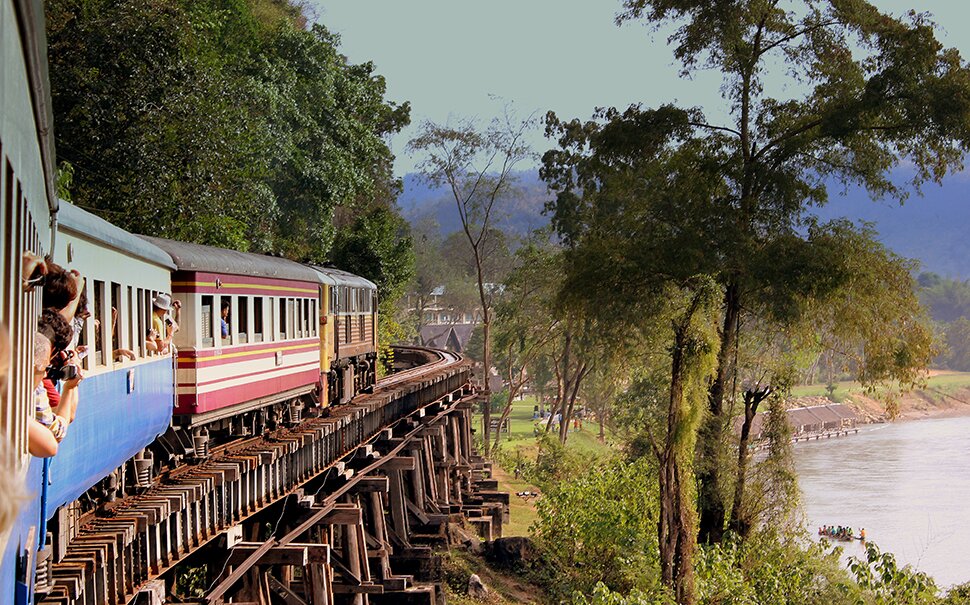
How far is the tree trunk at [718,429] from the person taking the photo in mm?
21547

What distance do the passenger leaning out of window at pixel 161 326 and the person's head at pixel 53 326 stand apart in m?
5.22

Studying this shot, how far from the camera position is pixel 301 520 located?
1482 centimetres

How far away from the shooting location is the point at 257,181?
30797 millimetres

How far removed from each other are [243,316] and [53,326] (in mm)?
8718

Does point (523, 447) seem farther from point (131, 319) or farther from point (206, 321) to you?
point (131, 319)

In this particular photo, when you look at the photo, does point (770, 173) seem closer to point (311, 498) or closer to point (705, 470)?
point (705, 470)

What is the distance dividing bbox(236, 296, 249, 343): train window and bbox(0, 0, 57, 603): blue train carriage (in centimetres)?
823

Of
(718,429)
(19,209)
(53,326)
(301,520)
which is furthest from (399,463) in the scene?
(19,209)

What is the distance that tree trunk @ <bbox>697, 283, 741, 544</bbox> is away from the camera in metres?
21.5

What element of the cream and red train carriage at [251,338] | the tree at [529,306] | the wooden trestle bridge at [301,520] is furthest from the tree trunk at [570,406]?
the cream and red train carriage at [251,338]

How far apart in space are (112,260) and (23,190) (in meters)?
4.38

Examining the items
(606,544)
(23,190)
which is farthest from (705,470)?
(23,190)

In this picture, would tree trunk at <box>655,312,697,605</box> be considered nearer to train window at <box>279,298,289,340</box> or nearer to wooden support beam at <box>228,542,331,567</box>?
train window at <box>279,298,289,340</box>

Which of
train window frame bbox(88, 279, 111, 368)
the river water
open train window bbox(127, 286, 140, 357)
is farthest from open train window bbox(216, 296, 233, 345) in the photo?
the river water
